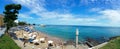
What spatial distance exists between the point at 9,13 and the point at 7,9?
3.28 feet

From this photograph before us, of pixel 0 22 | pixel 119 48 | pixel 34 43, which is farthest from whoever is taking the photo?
pixel 0 22

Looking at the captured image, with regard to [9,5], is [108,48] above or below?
below

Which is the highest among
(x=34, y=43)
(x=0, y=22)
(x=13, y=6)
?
(x=13, y=6)

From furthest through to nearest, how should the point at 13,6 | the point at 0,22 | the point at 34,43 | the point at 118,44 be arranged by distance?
the point at 0,22 → the point at 13,6 → the point at 34,43 → the point at 118,44

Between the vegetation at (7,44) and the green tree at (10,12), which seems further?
the green tree at (10,12)

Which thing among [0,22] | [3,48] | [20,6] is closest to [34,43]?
[20,6]

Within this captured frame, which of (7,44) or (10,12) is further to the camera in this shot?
(10,12)

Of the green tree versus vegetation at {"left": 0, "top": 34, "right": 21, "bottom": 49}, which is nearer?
vegetation at {"left": 0, "top": 34, "right": 21, "bottom": 49}

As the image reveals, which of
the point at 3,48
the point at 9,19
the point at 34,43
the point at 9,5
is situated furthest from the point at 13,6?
the point at 3,48

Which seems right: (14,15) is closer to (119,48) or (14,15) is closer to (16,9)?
(16,9)

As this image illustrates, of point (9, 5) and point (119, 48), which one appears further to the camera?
point (9, 5)

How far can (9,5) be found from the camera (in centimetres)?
3584

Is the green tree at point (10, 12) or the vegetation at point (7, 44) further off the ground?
the green tree at point (10, 12)

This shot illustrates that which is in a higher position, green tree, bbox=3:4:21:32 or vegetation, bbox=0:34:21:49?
green tree, bbox=3:4:21:32
